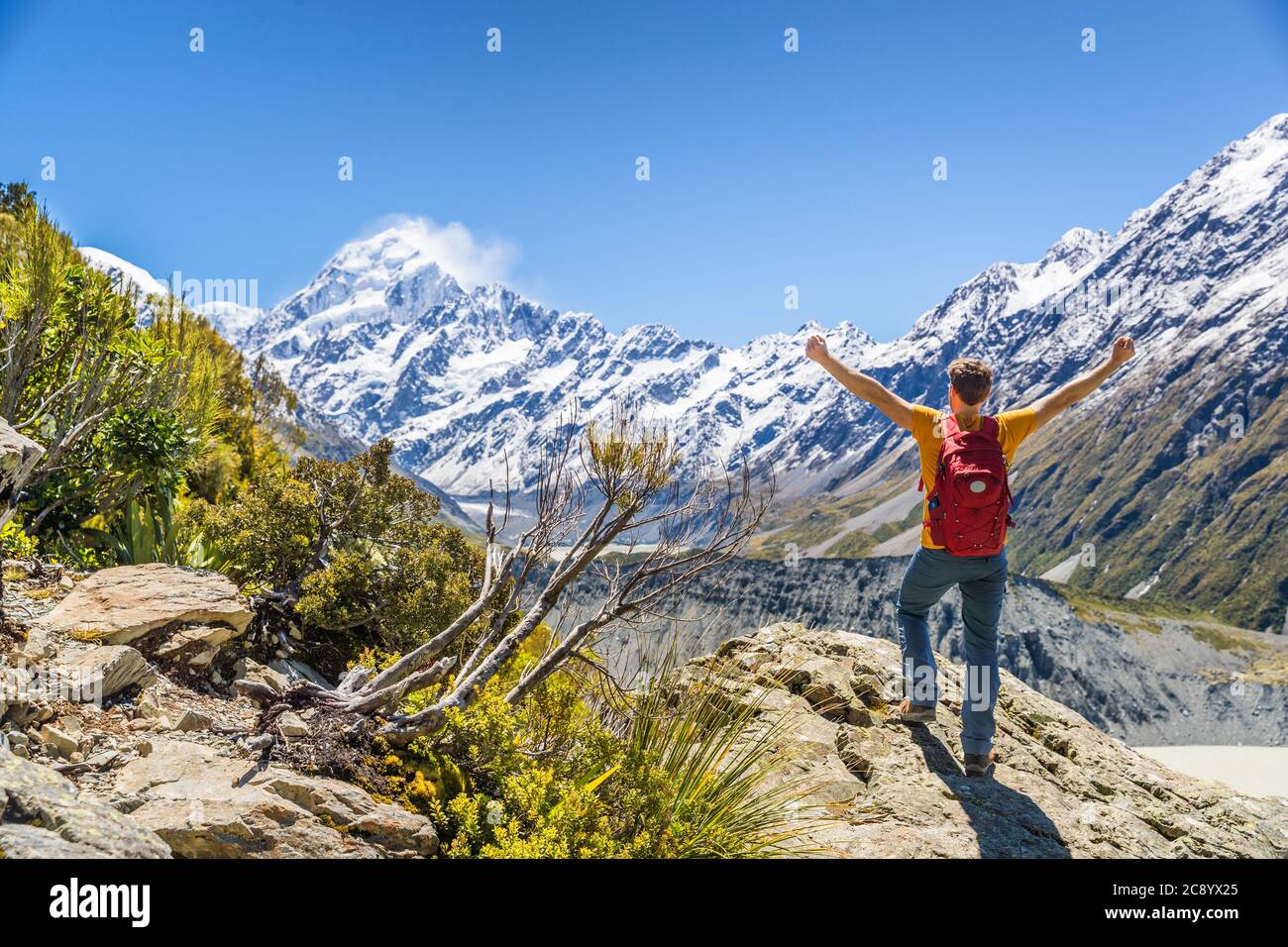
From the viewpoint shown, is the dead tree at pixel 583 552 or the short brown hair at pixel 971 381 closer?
the dead tree at pixel 583 552

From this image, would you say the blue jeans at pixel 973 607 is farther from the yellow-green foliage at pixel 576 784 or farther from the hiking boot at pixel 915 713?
→ the yellow-green foliage at pixel 576 784

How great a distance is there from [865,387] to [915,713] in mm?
2813

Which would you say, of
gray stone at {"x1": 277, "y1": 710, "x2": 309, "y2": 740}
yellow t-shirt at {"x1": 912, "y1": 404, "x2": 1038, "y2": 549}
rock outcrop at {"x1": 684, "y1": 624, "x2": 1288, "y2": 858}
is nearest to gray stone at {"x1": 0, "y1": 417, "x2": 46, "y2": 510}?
gray stone at {"x1": 277, "y1": 710, "x2": 309, "y2": 740}

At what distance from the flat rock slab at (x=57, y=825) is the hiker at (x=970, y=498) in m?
4.14

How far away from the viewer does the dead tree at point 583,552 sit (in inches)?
174

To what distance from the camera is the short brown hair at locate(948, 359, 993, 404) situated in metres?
5.15

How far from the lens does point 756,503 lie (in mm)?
5445

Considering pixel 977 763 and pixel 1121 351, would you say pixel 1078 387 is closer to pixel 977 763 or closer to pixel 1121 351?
pixel 1121 351

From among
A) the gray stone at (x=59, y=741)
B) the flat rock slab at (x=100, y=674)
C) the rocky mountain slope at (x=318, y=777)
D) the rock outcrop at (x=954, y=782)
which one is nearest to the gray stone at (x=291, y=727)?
the rocky mountain slope at (x=318, y=777)

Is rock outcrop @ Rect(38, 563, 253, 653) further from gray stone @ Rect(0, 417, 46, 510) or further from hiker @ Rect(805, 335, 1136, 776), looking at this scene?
hiker @ Rect(805, 335, 1136, 776)

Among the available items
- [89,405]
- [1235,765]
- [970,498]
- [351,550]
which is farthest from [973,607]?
[1235,765]

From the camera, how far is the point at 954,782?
5473mm
